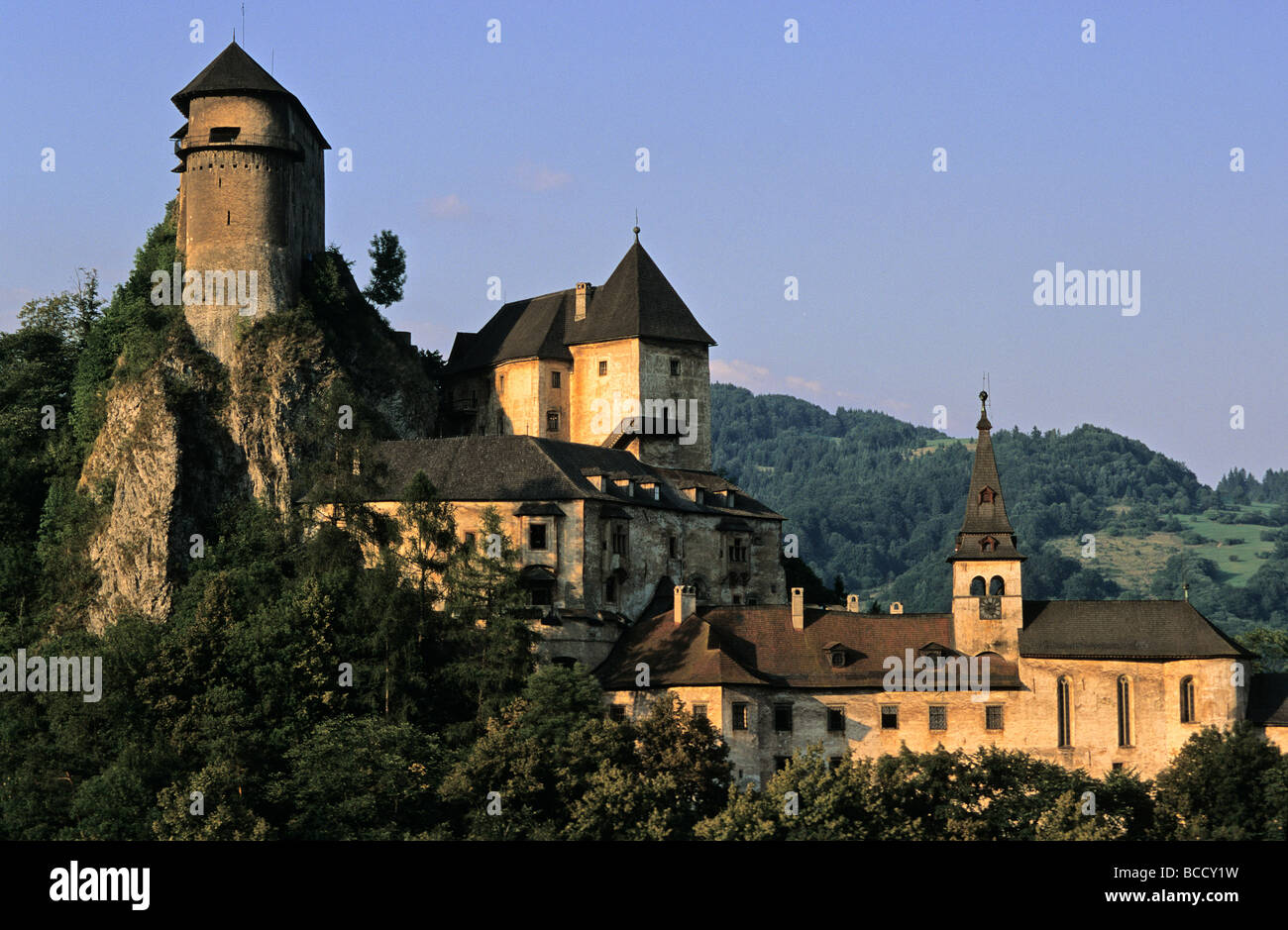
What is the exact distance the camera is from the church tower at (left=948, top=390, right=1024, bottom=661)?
271 ft

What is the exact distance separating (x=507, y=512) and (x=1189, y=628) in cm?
2858

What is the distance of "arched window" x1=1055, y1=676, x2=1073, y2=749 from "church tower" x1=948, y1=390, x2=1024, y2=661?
2383mm

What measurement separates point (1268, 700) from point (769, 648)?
775 inches

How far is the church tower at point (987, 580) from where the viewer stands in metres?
82.7

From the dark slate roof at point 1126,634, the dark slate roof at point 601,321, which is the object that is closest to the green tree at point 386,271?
the dark slate roof at point 601,321

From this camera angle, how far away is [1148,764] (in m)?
78.8

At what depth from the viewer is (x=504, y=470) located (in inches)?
3526

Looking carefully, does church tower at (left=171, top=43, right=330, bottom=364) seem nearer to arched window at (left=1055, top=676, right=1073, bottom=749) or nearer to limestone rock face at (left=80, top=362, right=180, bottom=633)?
limestone rock face at (left=80, top=362, right=180, bottom=633)

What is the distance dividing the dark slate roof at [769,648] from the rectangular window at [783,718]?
0.95 metres

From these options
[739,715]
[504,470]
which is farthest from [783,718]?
[504,470]

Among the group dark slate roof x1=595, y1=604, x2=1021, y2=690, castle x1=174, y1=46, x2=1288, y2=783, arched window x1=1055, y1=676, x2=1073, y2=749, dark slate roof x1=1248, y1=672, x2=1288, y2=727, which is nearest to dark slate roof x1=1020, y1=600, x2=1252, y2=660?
castle x1=174, y1=46, x2=1288, y2=783

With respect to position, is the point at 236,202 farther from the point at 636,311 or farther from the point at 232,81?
the point at 636,311

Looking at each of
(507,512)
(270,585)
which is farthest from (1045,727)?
(270,585)

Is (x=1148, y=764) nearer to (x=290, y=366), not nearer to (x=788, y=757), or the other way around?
(x=788, y=757)
